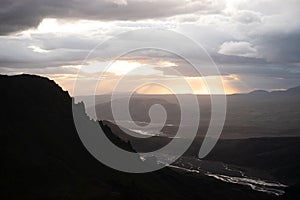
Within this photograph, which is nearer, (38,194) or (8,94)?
(38,194)

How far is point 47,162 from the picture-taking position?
150 meters

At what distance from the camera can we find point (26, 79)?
7825 inches

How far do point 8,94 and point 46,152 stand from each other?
37227 millimetres

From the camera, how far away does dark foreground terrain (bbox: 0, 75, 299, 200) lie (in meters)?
135

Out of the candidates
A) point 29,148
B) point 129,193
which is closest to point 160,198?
point 129,193

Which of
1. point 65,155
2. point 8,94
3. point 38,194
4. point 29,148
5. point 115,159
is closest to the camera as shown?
point 38,194

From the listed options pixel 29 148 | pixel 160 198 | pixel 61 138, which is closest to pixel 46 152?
pixel 29 148

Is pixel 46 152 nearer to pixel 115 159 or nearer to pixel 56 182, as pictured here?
pixel 56 182

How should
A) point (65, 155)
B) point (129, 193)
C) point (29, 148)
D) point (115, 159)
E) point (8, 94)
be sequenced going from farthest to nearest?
point (115, 159), point (8, 94), point (65, 155), point (29, 148), point (129, 193)

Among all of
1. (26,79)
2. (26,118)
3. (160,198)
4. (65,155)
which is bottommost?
(160,198)

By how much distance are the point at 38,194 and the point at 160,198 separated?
4944 centimetres

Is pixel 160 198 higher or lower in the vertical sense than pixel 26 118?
lower

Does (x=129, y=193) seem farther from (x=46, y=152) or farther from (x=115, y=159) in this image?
(x=115, y=159)

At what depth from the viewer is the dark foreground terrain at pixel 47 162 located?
443 feet
